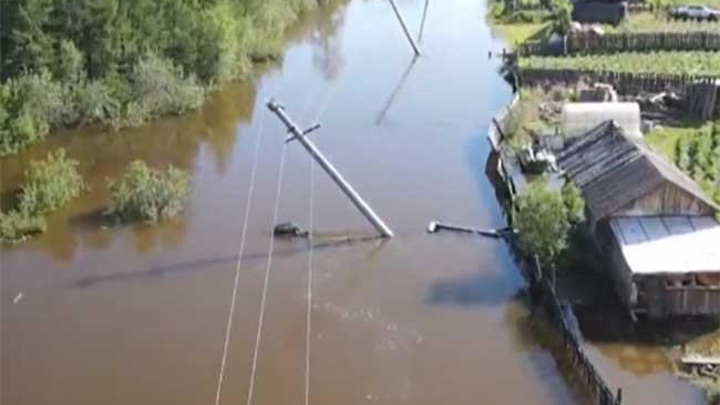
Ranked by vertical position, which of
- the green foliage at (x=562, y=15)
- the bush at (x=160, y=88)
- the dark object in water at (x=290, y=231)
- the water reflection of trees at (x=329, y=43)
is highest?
the bush at (x=160, y=88)

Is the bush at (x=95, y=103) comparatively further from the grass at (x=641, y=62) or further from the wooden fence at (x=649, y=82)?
the grass at (x=641, y=62)

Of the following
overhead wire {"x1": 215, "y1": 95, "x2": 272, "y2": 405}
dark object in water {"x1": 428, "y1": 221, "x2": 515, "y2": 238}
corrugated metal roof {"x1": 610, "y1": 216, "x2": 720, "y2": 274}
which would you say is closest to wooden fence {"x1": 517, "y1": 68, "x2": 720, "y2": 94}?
dark object in water {"x1": 428, "y1": 221, "x2": 515, "y2": 238}

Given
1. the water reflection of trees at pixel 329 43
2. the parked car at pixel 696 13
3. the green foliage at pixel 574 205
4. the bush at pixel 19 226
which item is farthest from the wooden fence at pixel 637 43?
the bush at pixel 19 226

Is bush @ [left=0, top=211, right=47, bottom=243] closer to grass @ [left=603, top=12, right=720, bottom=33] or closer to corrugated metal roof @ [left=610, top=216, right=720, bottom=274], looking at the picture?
corrugated metal roof @ [left=610, top=216, right=720, bottom=274]

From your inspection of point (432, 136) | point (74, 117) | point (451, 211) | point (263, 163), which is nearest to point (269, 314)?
point (451, 211)

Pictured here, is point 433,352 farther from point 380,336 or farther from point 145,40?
point 145,40
